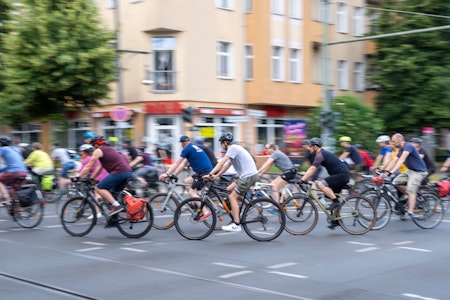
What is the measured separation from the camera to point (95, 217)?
38.3ft

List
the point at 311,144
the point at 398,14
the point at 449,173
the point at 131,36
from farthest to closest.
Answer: the point at 398,14 < the point at 131,36 < the point at 449,173 < the point at 311,144

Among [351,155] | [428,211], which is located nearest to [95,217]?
[428,211]

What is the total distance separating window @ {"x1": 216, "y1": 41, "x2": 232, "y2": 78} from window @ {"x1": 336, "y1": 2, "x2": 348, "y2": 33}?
27.1 feet

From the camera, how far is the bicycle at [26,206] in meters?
13.2

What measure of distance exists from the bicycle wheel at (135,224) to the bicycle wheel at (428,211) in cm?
507

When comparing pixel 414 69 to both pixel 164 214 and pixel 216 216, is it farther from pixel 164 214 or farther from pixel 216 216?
pixel 216 216

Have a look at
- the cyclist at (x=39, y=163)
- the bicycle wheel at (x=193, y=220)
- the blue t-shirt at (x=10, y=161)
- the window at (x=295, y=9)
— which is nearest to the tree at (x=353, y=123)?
the window at (x=295, y=9)

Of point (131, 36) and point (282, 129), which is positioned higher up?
point (131, 36)

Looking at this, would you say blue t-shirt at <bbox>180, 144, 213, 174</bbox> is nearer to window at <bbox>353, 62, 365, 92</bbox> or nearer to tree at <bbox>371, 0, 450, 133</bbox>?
tree at <bbox>371, 0, 450, 133</bbox>

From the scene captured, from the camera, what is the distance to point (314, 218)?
12.4 metres

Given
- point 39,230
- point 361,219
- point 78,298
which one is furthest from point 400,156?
point 78,298

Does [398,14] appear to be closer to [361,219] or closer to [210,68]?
[210,68]

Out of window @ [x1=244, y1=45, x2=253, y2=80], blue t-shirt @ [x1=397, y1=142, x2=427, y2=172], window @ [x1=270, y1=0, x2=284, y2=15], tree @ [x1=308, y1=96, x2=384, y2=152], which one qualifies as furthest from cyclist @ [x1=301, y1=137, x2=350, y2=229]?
window @ [x1=270, y1=0, x2=284, y2=15]

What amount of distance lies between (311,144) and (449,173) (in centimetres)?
1007
